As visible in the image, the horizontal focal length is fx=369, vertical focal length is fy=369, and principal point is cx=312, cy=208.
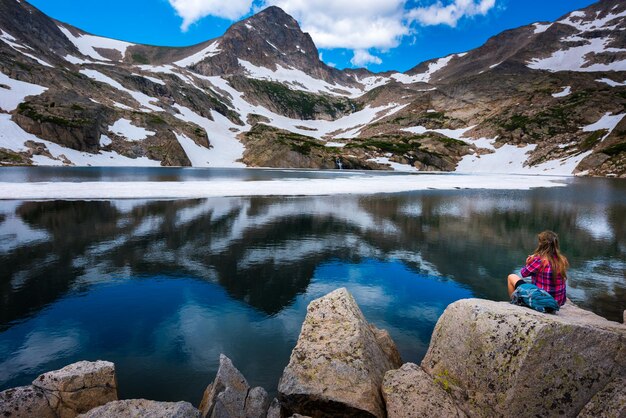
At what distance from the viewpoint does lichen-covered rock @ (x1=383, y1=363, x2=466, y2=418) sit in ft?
22.4

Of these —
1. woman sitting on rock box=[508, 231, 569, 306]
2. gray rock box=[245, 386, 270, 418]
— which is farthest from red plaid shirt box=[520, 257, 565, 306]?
gray rock box=[245, 386, 270, 418]

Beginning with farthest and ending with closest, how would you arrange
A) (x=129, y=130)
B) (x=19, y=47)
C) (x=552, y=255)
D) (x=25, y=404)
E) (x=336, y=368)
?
(x=19, y=47) < (x=129, y=130) < (x=552, y=255) < (x=336, y=368) < (x=25, y=404)

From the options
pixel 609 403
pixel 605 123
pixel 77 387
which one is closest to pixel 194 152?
pixel 605 123

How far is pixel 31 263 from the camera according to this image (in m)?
17.3

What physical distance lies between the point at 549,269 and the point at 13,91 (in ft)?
598

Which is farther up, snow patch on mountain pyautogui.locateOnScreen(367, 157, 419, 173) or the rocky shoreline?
snow patch on mountain pyautogui.locateOnScreen(367, 157, 419, 173)

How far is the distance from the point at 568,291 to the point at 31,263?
78.3 feet

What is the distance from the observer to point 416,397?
7.11m

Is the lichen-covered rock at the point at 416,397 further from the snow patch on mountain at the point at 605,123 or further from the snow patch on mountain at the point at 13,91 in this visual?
the snow patch on mountain at the point at 605,123

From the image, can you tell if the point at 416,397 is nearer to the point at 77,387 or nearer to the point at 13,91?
the point at 77,387

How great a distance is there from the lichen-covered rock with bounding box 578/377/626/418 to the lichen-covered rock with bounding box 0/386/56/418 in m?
9.25

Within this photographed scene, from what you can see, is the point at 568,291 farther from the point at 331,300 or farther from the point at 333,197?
the point at 333,197

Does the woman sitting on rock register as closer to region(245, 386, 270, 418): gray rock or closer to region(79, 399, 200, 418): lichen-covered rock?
region(245, 386, 270, 418): gray rock

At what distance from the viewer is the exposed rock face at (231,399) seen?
676 cm
